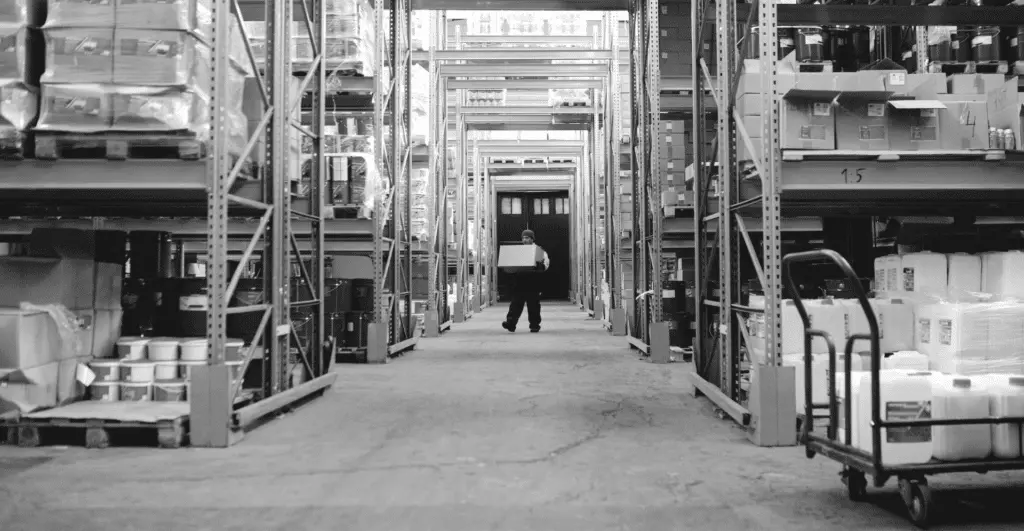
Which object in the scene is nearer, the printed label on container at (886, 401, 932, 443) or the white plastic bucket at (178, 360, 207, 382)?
the printed label on container at (886, 401, 932, 443)

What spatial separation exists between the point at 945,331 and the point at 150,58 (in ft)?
16.7

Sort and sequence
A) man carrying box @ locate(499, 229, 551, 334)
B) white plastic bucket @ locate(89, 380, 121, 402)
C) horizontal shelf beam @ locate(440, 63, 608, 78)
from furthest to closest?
horizontal shelf beam @ locate(440, 63, 608, 78) → man carrying box @ locate(499, 229, 551, 334) → white plastic bucket @ locate(89, 380, 121, 402)

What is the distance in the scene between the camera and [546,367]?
27.5 ft

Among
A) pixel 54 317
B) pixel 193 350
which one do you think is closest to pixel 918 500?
pixel 193 350

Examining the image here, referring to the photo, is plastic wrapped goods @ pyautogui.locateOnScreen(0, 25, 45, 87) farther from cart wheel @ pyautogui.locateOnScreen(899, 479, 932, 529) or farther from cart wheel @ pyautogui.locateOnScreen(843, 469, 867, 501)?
cart wheel @ pyautogui.locateOnScreen(899, 479, 932, 529)

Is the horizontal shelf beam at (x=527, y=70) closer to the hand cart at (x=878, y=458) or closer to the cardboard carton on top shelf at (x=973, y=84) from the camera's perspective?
the cardboard carton on top shelf at (x=973, y=84)

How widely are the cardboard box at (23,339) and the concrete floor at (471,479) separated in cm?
53

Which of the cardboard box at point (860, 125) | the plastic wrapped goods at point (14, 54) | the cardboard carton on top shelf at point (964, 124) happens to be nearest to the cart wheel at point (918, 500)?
the cardboard box at point (860, 125)

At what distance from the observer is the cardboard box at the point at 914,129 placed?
4.97 metres

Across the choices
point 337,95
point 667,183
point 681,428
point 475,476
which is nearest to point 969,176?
point 681,428

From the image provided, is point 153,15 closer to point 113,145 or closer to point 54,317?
point 113,145

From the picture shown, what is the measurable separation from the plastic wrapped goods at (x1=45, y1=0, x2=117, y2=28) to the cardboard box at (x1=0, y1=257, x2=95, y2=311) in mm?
1522

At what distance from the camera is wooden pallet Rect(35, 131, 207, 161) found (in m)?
4.52

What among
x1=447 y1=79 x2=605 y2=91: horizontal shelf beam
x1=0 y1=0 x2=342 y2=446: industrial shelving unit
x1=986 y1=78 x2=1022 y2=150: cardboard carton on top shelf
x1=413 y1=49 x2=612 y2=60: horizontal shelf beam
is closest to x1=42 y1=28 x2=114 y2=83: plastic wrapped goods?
x1=0 y1=0 x2=342 y2=446: industrial shelving unit
